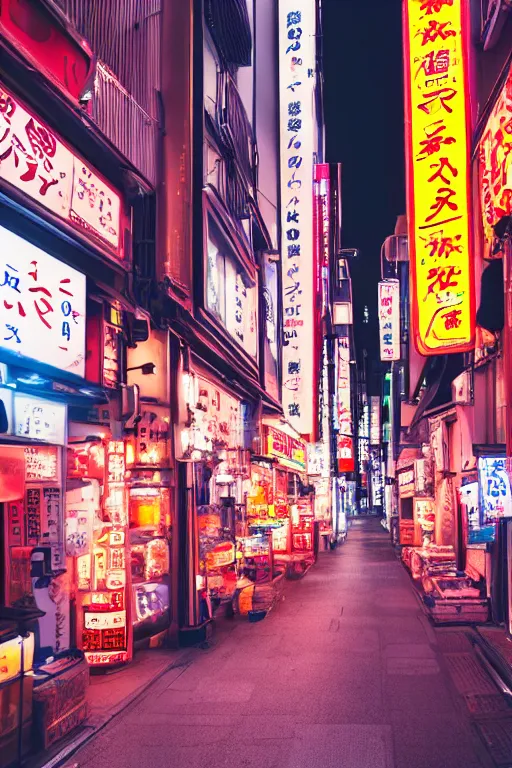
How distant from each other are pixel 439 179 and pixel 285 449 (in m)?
11.8

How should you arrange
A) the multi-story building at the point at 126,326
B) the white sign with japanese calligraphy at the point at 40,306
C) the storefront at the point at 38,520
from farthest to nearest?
the multi-story building at the point at 126,326
the white sign with japanese calligraphy at the point at 40,306
the storefront at the point at 38,520

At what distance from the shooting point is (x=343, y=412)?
54938 millimetres

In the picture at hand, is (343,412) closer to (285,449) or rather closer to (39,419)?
(285,449)

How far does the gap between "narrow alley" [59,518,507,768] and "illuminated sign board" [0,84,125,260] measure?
664 centimetres

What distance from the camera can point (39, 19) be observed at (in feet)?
32.0

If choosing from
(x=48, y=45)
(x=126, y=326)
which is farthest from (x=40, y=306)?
(x=48, y=45)

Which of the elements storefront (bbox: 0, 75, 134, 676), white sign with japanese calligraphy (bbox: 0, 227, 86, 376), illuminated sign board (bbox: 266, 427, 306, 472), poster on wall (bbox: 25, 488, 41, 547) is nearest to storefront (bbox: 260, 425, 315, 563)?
illuminated sign board (bbox: 266, 427, 306, 472)

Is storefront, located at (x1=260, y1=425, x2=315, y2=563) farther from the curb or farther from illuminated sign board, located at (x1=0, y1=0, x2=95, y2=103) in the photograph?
illuminated sign board, located at (x1=0, y1=0, x2=95, y2=103)

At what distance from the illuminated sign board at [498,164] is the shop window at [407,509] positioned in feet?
83.0

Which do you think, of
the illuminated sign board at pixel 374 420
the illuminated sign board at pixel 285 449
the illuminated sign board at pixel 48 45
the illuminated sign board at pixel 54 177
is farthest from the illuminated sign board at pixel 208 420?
the illuminated sign board at pixel 374 420

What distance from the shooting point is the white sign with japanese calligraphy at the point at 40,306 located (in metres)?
8.63

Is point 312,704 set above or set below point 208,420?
below

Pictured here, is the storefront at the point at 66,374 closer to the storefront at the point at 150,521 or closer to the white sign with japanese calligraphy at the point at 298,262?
the storefront at the point at 150,521

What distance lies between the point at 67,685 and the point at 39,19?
8389 mm
